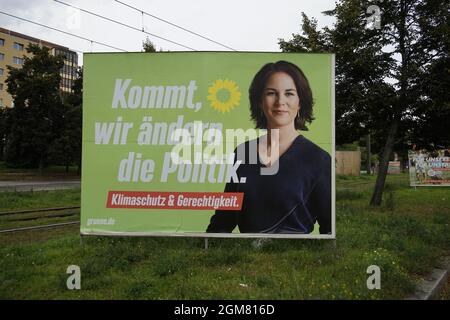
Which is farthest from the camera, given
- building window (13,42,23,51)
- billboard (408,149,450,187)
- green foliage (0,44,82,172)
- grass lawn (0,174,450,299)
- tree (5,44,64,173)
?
building window (13,42,23,51)

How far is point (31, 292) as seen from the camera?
562cm

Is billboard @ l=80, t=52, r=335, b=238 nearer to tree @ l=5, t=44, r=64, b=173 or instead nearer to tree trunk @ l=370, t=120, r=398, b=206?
tree trunk @ l=370, t=120, r=398, b=206

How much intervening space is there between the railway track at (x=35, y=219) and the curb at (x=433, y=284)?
938 cm

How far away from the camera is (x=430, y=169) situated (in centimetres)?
2670

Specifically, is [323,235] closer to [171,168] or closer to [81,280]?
[171,168]

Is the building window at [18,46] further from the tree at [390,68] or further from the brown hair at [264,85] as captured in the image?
the brown hair at [264,85]

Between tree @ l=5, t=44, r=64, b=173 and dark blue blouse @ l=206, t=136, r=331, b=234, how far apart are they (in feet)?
132

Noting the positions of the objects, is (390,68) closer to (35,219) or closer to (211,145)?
(211,145)

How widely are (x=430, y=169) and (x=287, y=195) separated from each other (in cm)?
2246

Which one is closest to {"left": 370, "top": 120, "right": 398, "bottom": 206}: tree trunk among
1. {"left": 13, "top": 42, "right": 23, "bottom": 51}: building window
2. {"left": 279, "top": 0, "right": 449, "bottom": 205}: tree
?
{"left": 279, "top": 0, "right": 449, "bottom": 205}: tree

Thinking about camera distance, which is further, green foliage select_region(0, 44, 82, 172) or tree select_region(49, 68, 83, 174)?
green foliage select_region(0, 44, 82, 172)

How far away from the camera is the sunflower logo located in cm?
758

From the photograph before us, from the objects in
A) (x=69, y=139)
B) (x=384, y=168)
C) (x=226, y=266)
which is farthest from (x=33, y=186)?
(x=226, y=266)

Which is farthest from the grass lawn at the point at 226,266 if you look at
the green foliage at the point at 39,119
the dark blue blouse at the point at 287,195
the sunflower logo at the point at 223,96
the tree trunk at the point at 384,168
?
the green foliage at the point at 39,119
